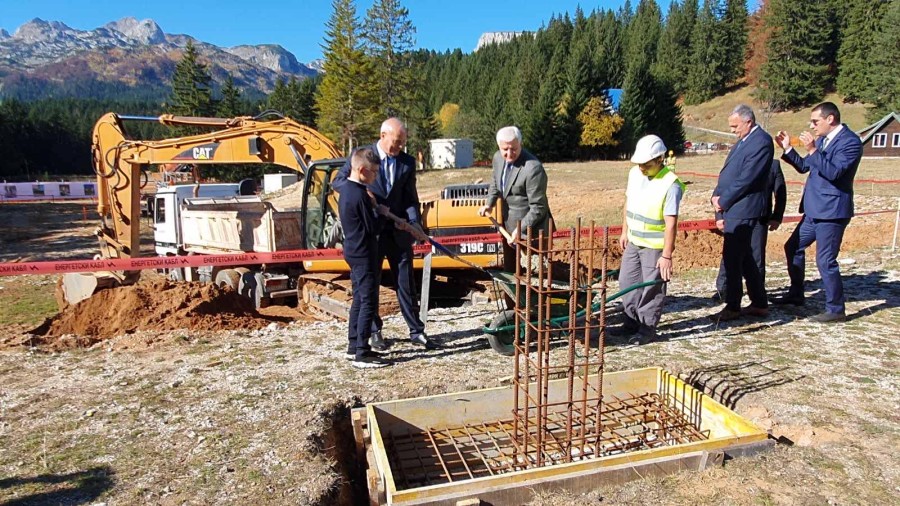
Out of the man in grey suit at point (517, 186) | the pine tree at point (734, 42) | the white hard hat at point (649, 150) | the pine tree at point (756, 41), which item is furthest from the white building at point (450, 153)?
the pine tree at point (734, 42)

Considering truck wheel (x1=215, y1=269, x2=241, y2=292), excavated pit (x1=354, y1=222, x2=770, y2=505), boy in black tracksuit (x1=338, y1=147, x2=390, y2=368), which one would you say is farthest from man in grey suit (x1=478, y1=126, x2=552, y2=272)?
truck wheel (x1=215, y1=269, x2=241, y2=292)

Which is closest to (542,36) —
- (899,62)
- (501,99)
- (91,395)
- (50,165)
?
(501,99)

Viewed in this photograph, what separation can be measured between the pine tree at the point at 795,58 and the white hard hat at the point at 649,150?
239ft

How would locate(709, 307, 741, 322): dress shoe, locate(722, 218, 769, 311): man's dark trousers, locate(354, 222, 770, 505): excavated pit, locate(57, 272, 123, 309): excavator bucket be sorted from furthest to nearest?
locate(57, 272, 123, 309): excavator bucket, locate(709, 307, 741, 322): dress shoe, locate(722, 218, 769, 311): man's dark trousers, locate(354, 222, 770, 505): excavated pit

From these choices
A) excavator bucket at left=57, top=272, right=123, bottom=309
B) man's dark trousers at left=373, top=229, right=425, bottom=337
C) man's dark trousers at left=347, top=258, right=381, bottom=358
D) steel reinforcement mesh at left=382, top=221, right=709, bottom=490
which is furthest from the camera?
excavator bucket at left=57, top=272, right=123, bottom=309

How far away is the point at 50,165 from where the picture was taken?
68.1 m

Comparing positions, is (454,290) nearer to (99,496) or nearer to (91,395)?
(91,395)

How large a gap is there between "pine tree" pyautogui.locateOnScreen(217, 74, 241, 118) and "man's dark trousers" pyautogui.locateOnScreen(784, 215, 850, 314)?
5728cm

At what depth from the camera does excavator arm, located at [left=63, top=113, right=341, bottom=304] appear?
9219mm

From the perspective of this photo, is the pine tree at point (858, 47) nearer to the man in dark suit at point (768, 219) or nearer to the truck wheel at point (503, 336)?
the man in dark suit at point (768, 219)

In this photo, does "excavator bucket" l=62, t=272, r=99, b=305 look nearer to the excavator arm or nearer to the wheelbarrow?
the excavator arm

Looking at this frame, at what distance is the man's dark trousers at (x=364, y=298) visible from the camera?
485 centimetres

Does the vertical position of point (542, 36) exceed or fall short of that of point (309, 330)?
it exceeds it

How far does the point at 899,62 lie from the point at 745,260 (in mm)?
67270
